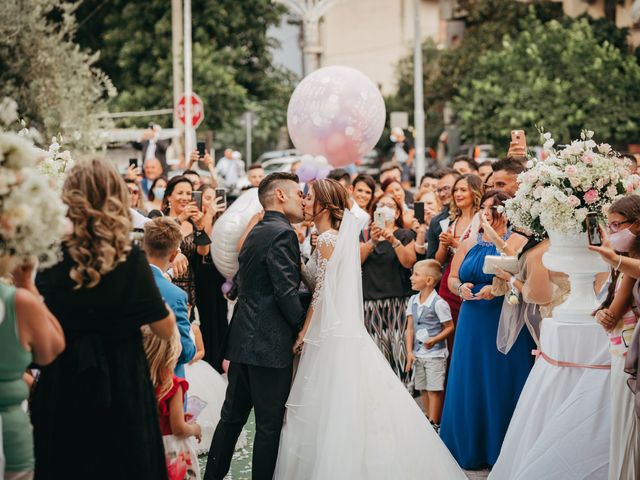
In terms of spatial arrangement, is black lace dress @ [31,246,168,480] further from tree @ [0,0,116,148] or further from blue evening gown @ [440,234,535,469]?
tree @ [0,0,116,148]

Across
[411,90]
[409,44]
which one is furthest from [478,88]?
[409,44]

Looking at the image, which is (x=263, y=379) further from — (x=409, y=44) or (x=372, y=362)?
(x=409, y=44)

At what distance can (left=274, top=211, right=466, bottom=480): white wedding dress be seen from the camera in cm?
644

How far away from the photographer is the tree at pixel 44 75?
21406mm

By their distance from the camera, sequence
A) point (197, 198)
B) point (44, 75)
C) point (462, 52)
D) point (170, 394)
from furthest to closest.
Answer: point (462, 52) < point (44, 75) < point (197, 198) < point (170, 394)

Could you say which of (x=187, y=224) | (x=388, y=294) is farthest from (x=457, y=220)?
(x=187, y=224)

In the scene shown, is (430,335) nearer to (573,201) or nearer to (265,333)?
(265,333)

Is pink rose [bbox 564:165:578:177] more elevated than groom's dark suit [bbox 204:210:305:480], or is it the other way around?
pink rose [bbox 564:165:578:177]

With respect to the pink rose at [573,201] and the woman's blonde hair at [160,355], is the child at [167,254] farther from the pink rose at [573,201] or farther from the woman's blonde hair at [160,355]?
the pink rose at [573,201]

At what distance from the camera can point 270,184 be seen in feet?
22.3

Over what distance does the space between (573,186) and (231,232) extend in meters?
2.68

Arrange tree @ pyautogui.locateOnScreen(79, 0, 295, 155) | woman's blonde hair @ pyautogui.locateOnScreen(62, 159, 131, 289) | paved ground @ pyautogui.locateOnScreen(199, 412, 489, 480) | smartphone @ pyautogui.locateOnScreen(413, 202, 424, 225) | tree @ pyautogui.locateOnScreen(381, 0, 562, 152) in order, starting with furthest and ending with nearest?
tree @ pyautogui.locateOnScreen(381, 0, 562, 152)
tree @ pyautogui.locateOnScreen(79, 0, 295, 155)
smartphone @ pyautogui.locateOnScreen(413, 202, 424, 225)
paved ground @ pyautogui.locateOnScreen(199, 412, 489, 480)
woman's blonde hair @ pyautogui.locateOnScreen(62, 159, 131, 289)

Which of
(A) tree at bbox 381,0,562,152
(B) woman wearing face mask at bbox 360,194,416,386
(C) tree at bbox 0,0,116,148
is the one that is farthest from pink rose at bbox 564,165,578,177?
(A) tree at bbox 381,0,562,152

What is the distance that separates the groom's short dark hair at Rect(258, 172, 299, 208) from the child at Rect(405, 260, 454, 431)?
2.15 metres
